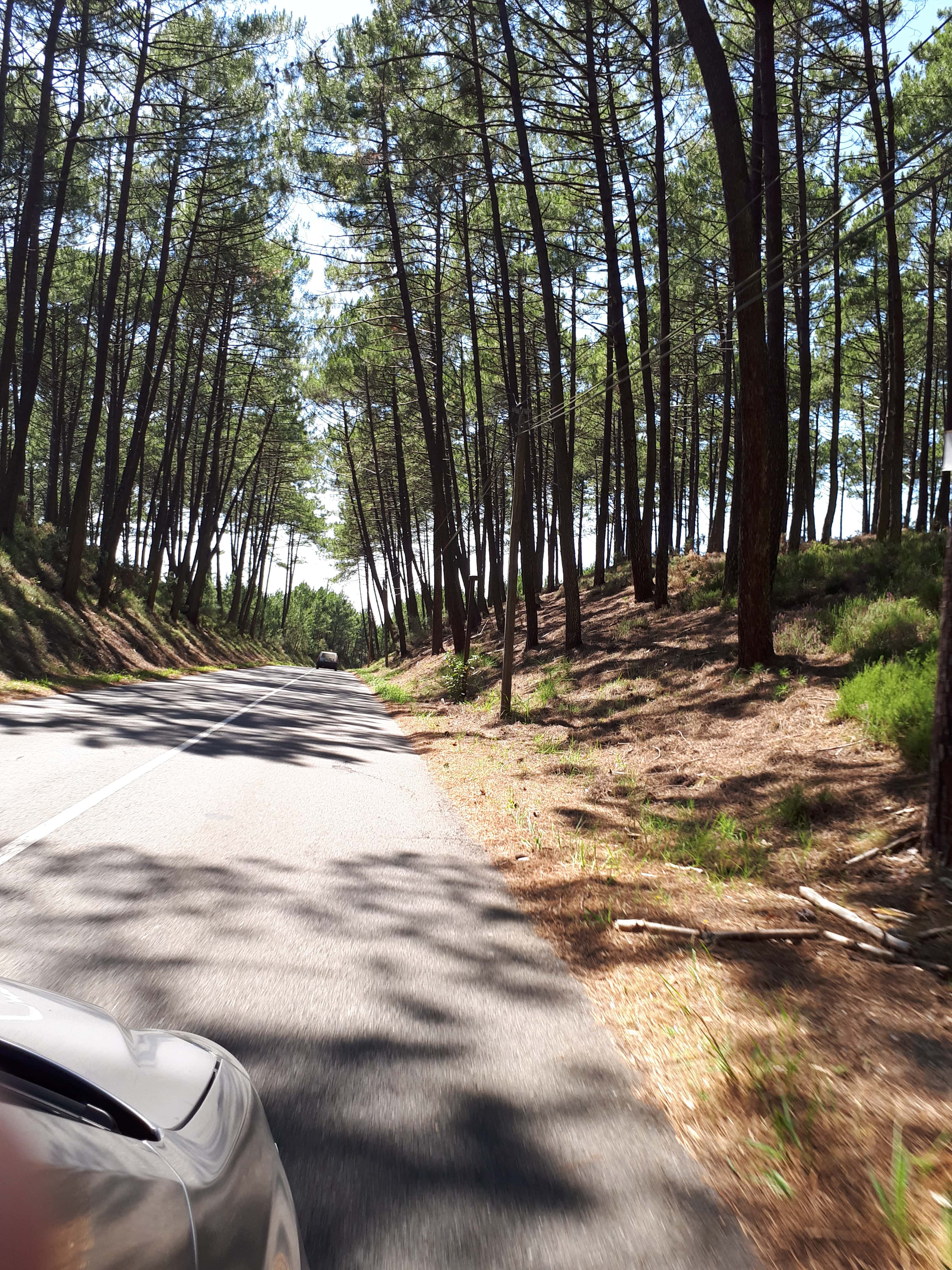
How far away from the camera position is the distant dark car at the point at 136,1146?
115 centimetres

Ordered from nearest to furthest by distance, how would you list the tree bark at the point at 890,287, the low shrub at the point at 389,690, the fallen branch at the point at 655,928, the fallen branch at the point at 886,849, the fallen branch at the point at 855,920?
the fallen branch at the point at 855,920, the fallen branch at the point at 655,928, the fallen branch at the point at 886,849, the tree bark at the point at 890,287, the low shrub at the point at 389,690

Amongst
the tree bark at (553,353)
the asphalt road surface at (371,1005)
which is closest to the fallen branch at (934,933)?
the asphalt road surface at (371,1005)

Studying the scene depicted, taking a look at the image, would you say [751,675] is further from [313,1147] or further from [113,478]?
[113,478]

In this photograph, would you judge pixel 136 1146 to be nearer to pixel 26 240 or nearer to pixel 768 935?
pixel 768 935

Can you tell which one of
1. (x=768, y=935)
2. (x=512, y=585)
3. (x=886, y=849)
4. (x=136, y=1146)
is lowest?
(x=768, y=935)

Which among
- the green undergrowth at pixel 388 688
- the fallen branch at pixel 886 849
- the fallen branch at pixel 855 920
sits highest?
the fallen branch at pixel 886 849

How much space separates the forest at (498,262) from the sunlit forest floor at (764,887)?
1897 mm

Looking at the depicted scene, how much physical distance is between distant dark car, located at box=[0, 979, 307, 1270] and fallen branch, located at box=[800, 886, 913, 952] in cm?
382

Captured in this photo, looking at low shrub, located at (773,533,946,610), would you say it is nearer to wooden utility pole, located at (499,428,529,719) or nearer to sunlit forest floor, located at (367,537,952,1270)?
sunlit forest floor, located at (367,537,952,1270)

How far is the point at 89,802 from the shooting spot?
23.6ft

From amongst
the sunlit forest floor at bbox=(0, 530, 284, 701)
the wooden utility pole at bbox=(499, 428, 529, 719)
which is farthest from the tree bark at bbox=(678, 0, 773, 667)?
the sunlit forest floor at bbox=(0, 530, 284, 701)

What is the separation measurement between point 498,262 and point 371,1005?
23.3 m

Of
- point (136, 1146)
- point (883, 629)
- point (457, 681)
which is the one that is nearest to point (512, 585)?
point (457, 681)

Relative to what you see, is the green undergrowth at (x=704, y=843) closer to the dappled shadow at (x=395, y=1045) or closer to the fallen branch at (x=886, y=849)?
the fallen branch at (x=886, y=849)
